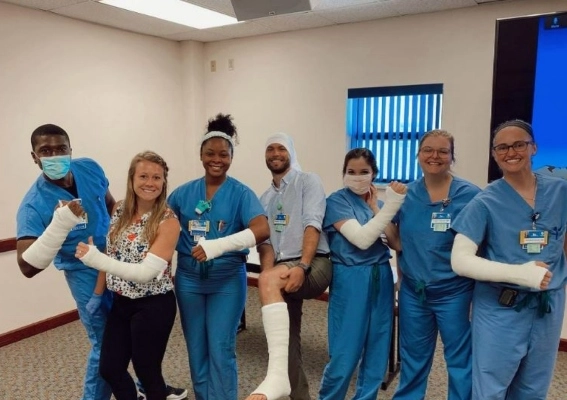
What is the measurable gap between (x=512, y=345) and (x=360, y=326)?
62 cm

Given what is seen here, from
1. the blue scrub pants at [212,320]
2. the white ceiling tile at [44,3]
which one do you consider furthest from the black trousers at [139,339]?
the white ceiling tile at [44,3]

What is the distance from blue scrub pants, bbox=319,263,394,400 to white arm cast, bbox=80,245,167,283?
826 millimetres

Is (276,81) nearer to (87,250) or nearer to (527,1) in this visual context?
(527,1)

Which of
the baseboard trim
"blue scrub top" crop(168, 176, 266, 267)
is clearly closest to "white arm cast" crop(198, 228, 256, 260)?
"blue scrub top" crop(168, 176, 266, 267)

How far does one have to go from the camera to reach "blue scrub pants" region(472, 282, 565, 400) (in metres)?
1.80

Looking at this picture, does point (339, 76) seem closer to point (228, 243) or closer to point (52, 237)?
point (228, 243)

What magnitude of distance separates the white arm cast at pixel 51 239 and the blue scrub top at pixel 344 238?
113 centimetres

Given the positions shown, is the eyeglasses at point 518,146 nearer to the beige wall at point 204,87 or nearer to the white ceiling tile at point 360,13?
the beige wall at point 204,87

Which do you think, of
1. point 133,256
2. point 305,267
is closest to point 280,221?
point 305,267

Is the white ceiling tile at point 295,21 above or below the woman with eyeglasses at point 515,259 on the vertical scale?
above

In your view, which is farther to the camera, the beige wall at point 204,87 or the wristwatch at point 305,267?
the beige wall at point 204,87

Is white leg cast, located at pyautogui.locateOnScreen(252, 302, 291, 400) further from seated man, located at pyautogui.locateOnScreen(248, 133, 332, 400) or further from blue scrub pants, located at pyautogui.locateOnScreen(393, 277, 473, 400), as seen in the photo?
blue scrub pants, located at pyautogui.locateOnScreen(393, 277, 473, 400)

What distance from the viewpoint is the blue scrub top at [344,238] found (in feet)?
7.05

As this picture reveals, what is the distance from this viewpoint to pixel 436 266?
6.50 ft
